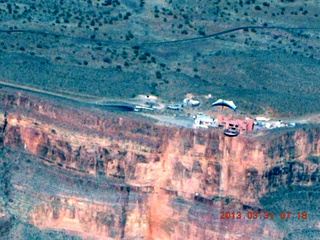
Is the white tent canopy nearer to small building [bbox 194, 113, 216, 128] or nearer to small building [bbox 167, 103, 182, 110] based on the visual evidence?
small building [bbox 167, 103, 182, 110]

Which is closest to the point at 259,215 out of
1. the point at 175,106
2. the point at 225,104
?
the point at 225,104

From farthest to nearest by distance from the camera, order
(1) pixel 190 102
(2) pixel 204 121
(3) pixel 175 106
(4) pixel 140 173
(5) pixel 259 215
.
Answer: (1) pixel 190 102
(3) pixel 175 106
(2) pixel 204 121
(4) pixel 140 173
(5) pixel 259 215

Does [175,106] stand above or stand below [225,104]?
below

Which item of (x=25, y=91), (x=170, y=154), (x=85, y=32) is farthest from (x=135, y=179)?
(x=85, y=32)

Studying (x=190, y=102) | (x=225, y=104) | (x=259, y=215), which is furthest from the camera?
(x=190, y=102)

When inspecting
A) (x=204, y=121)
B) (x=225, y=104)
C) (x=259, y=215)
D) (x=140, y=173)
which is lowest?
(x=259, y=215)

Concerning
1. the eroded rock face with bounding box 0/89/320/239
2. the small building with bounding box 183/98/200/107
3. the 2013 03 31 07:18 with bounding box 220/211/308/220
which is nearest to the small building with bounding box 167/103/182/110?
the small building with bounding box 183/98/200/107

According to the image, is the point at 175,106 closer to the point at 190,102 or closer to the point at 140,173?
the point at 190,102

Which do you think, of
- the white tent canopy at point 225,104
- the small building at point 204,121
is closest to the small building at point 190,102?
the white tent canopy at point 225,104
